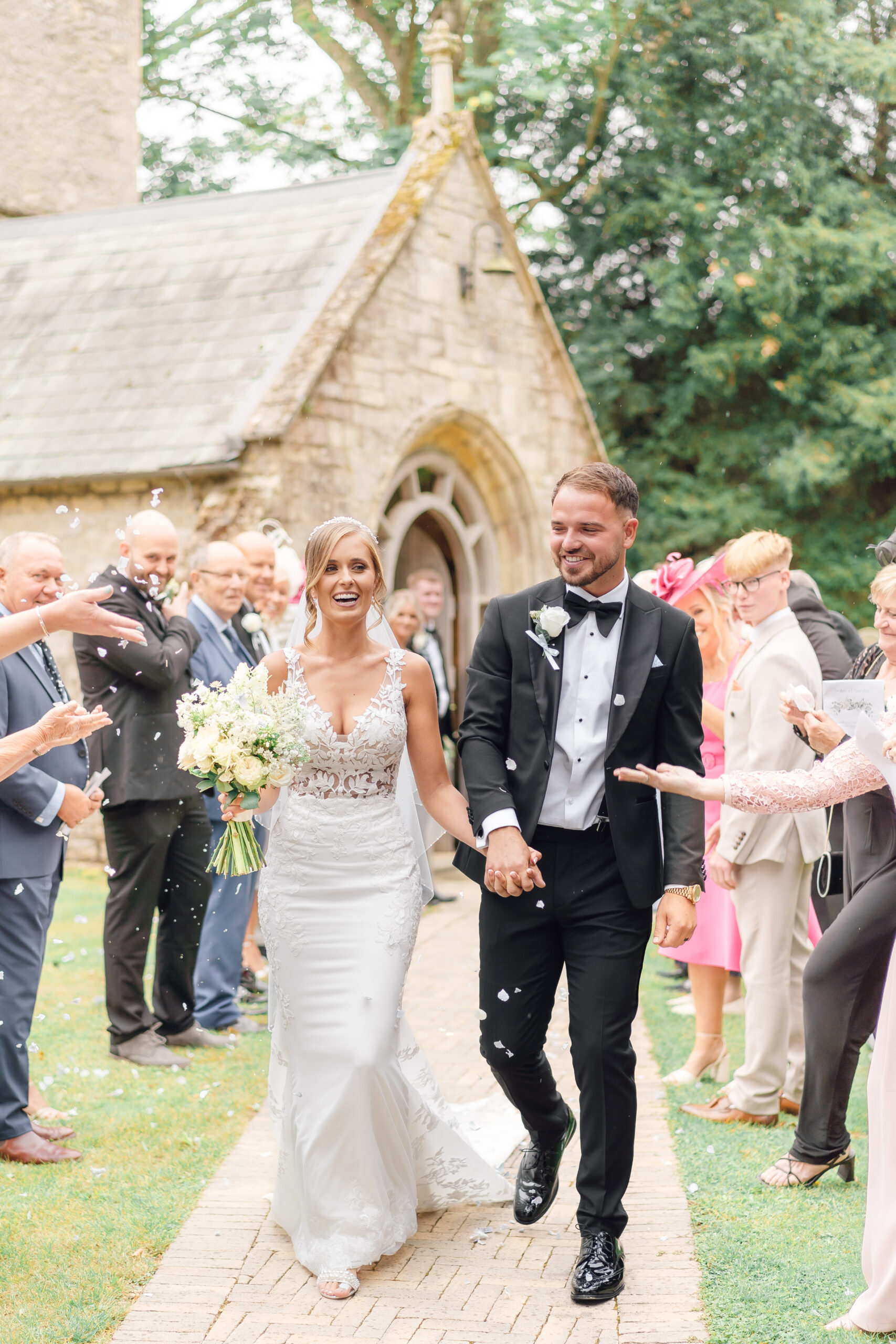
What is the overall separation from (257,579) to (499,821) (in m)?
4.68

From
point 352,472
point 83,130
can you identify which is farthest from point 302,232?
point 83,130

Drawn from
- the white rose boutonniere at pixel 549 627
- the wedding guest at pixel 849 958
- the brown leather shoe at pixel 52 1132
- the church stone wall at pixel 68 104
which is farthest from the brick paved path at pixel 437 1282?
the church stone wall at pixel 68 104

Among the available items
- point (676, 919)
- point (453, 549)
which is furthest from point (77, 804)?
point (453, 549)

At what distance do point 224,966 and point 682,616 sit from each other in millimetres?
4043

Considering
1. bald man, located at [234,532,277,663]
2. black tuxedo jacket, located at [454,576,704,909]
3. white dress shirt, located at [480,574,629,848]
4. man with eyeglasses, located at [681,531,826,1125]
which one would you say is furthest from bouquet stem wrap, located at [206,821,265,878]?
bald man, located at [234,532,277,663]

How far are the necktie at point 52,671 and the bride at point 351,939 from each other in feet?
4.16

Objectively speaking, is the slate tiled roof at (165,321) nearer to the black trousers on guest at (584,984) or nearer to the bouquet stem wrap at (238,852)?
the bouquet stem wrap at (238,852)

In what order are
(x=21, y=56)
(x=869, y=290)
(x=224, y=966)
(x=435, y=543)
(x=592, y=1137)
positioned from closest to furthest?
(x=592, y=1137) → (x=224, y=966) → (x=435, y=543) → (x=869, y=290) → (x=21, y=56)

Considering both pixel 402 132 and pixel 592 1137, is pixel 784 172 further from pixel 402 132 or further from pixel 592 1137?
pixel 592 1137

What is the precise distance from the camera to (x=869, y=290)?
16953mm

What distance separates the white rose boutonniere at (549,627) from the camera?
14.1 ft

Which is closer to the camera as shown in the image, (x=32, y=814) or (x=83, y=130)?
(x=32, y=814)

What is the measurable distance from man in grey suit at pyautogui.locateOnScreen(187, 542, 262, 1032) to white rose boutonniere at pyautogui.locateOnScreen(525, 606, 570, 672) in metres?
3.35

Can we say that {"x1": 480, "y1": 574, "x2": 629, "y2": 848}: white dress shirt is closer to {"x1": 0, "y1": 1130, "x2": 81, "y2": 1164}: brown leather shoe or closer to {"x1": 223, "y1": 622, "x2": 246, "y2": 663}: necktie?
{"x1": 0, "y1": 1130, "x2": 81, "y2": 1164}: brown leather shoe
